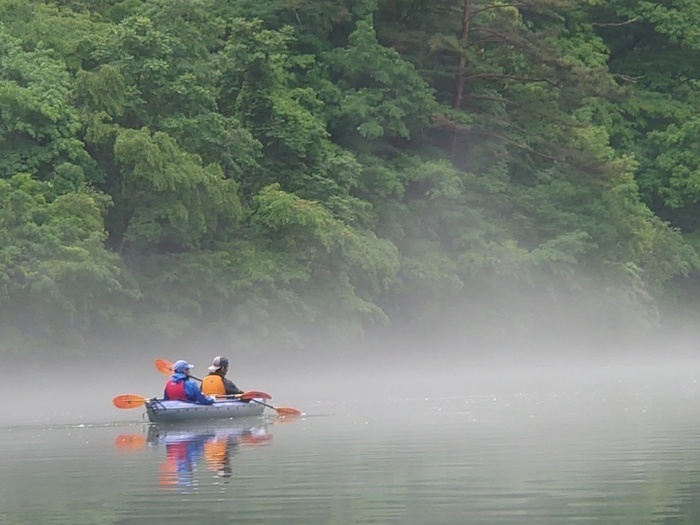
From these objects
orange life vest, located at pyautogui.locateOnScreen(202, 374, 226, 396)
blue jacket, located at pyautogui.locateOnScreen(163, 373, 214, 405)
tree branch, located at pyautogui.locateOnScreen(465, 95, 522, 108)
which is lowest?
blue jacket, located at pyautogui.locateOnScreen(163, 373, 214, 405)

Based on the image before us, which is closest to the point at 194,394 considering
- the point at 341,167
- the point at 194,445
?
the point at 194,445

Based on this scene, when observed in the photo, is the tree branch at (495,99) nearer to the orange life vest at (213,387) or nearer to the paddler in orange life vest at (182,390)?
the orange life vest at (213,387)

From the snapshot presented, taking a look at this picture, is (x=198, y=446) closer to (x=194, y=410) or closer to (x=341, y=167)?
(x=194, y=410)

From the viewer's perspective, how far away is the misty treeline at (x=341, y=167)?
35.6 meters

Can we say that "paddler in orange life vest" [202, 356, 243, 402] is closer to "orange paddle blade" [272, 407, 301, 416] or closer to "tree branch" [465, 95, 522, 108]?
"orange paddle blade" [272, 407, 301, 416]

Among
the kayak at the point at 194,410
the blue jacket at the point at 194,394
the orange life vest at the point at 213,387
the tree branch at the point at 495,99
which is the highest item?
the tree branch at the point at 495,99

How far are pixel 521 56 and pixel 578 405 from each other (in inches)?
955

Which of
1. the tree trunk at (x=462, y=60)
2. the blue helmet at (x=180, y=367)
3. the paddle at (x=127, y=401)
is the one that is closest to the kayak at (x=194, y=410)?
the blue helmet at (x=180, y=367)

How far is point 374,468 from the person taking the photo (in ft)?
54.5

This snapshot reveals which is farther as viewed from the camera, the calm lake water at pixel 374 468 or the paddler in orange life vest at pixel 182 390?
the paddler in orange life vest at pixel 182 390

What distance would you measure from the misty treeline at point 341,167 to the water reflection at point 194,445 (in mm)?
10246

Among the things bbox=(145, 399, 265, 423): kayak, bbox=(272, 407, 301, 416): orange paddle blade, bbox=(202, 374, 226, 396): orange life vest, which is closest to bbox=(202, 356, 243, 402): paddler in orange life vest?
bbox=(202, 374, 226, 396): orange life vest

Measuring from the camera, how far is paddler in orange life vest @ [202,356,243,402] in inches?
993

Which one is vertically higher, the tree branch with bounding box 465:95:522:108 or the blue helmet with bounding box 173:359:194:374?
the tree branch with bounding box 465:95:522:108
